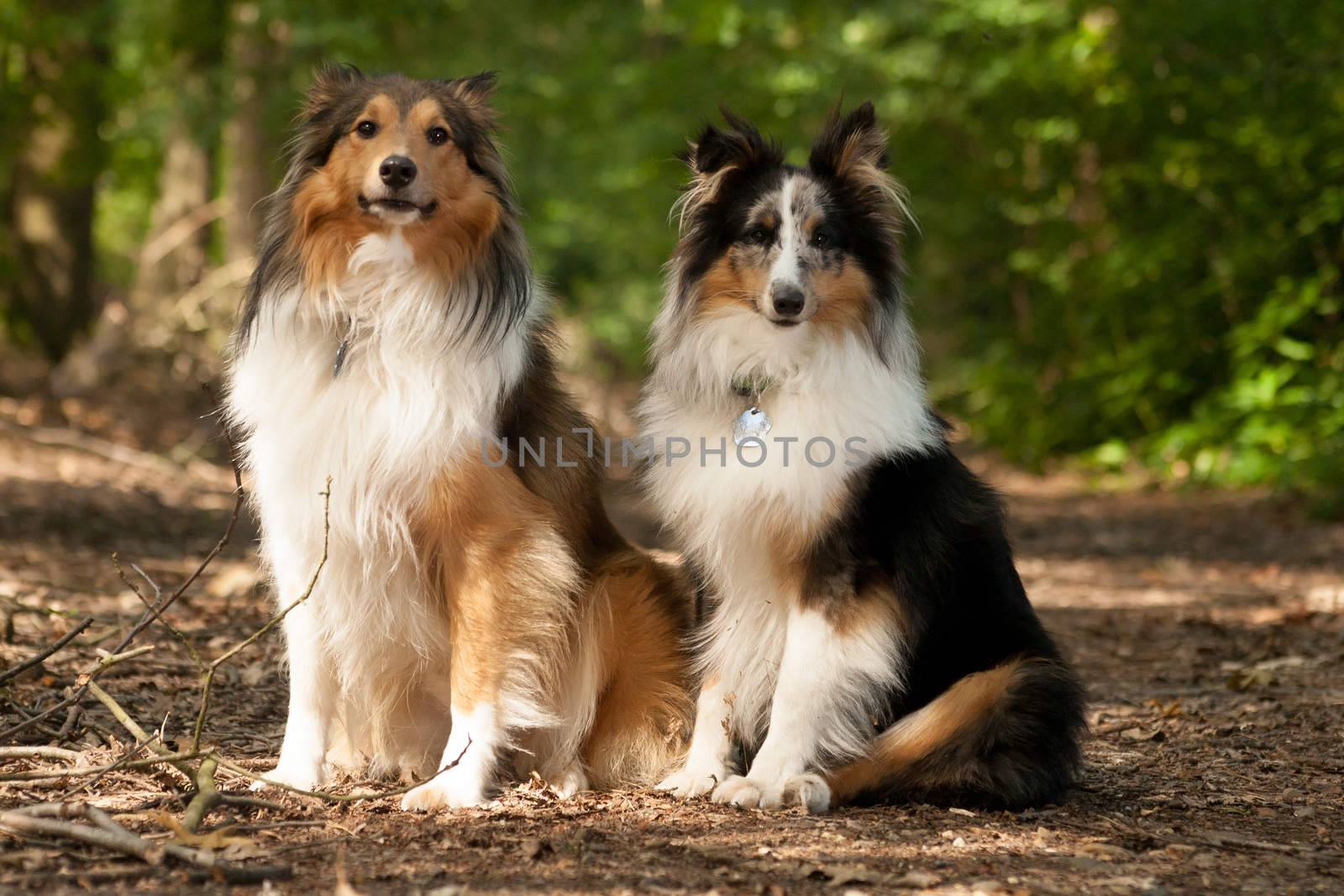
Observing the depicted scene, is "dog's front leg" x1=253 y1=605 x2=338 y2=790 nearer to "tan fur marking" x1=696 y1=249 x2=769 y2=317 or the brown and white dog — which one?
the brown and white dog

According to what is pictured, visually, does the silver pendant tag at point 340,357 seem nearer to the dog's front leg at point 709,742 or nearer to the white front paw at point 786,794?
the dog's front leg at point 709,742

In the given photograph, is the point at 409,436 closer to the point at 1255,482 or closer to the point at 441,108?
the point at 441,108

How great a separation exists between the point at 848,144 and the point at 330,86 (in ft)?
5.41

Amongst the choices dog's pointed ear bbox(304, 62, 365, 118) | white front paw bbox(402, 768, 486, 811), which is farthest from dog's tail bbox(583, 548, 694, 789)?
dog's pointed ear bbox(304, 62, 365, 118)

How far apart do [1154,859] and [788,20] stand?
12142mm

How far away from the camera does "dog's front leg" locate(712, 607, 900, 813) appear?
12.9 feet

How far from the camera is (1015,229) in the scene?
1627 cm

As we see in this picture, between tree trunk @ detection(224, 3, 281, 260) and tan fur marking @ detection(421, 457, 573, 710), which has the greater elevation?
tree trunk @ detection(224, 3, 281, 260)

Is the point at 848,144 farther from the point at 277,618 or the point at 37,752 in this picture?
the point at 37,752

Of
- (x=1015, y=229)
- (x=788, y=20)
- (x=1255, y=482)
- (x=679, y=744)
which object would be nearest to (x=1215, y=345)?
(x=1255, y=482)

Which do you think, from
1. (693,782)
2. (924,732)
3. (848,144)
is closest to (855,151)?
(848,144)

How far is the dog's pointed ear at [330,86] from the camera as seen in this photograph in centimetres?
418

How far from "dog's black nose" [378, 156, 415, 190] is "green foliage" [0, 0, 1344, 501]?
25.3 ft

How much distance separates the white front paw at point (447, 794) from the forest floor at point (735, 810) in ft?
0.19
